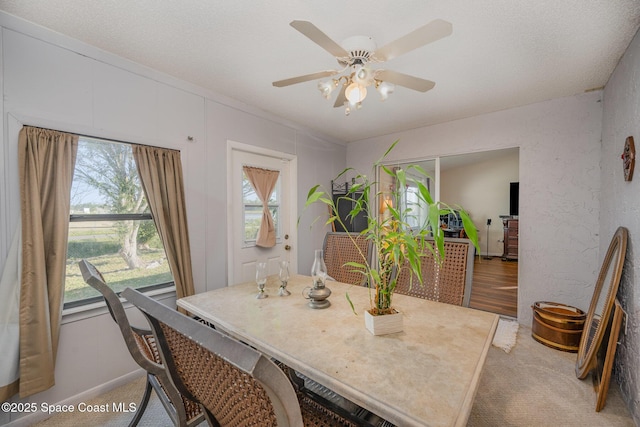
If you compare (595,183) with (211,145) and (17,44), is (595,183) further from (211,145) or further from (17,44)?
(17,44)

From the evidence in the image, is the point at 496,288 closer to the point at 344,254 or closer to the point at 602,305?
the point at 602,305

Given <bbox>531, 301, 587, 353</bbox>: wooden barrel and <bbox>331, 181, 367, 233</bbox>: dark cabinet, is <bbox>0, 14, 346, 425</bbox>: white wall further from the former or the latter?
<bbox>531, 301, 587, 353</bbox>: wooden barrel

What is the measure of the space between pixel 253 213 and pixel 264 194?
0.89 feet

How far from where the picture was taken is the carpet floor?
1.58 m

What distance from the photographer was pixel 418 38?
121 cm

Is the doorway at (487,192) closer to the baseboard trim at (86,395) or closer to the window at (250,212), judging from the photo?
the window at (250,212)

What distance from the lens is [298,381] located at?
150cm

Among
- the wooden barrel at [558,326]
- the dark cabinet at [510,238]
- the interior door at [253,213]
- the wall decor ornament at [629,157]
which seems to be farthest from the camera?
the dark cabinet at [510,238]

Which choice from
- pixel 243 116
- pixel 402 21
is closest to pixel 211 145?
pixel 243 116

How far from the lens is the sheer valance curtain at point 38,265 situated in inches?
59.9

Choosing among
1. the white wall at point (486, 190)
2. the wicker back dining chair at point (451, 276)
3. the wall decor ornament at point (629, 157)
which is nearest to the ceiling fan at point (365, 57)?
the wicker back dining chair at point (451, 276)

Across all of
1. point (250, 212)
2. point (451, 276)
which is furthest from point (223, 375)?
point (250, 212)

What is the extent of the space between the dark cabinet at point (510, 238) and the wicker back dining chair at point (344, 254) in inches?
212

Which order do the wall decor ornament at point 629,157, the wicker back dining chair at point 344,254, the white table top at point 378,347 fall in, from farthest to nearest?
1. the wicker back dining chair at point 344,254
2. the wall decor ornament at point 629,157
3. the white table top at point 378,347
